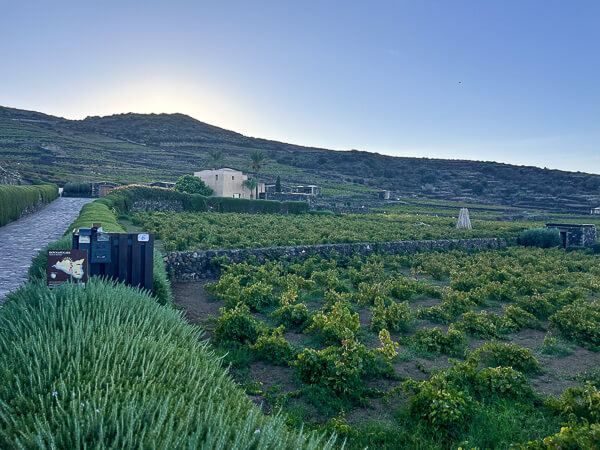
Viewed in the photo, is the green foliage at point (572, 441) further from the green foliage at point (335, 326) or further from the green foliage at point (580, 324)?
the green foliage at point (580, 324)

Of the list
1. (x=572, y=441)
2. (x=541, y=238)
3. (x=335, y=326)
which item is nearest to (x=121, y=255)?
(x=335, y=326)

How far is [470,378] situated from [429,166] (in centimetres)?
12878

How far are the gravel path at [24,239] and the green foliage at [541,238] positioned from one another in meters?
26.8

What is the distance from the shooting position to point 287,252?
15.1 meters

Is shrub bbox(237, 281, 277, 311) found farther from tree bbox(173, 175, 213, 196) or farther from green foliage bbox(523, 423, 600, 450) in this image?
tree bbox(173, 175, 213, 196)

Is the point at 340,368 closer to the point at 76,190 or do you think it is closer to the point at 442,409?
the point at 442,409

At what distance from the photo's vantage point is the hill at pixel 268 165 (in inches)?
2724

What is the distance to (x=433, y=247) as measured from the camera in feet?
68.0

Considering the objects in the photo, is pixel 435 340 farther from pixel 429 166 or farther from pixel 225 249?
pixel 429 166

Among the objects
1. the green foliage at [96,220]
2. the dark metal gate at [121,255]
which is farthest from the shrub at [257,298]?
the green foliage at [96,220]

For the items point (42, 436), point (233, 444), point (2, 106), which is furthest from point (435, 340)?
point (2, 106)

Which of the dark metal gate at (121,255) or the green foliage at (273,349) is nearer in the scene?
the green foliage at (273,349)

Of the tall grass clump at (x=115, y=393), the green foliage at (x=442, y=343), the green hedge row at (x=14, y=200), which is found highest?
the green hedge row at (x=14, y=200)

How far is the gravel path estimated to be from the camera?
8428 mm
